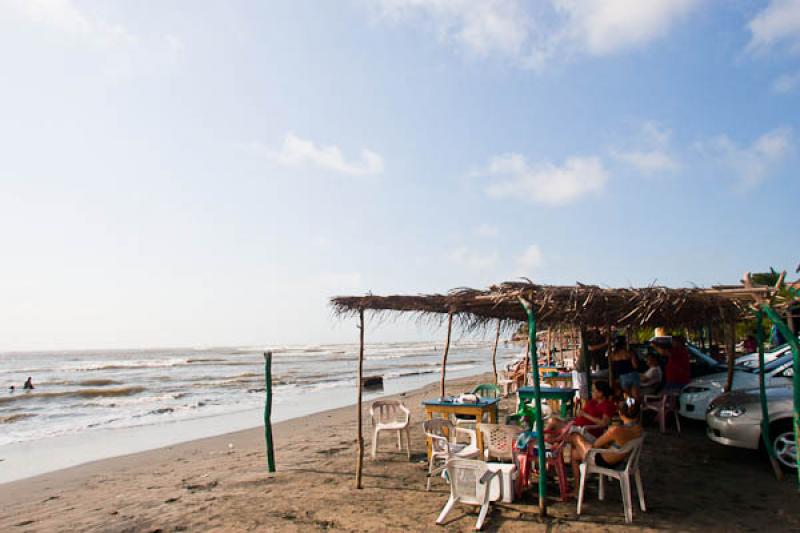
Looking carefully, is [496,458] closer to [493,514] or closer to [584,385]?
[493,514]

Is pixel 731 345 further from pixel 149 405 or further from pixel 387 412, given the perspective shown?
pixel 149 405

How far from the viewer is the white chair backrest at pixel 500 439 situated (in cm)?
566

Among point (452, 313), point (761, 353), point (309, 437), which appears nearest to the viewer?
point (761, 353)

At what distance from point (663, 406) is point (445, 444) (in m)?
5.18

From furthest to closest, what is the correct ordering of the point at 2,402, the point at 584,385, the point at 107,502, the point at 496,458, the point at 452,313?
the point at 2,402
the point at 584,385
the point at 452,313
the point at 107,502
the point at 496,458

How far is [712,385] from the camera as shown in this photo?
340 inches

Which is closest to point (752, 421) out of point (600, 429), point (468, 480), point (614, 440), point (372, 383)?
point (600, 429)

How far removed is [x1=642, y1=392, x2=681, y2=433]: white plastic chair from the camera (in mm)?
9204

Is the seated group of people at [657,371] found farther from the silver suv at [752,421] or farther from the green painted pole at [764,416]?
the green painted pole at [764,416]

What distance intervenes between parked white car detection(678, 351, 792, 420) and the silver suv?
1201mm

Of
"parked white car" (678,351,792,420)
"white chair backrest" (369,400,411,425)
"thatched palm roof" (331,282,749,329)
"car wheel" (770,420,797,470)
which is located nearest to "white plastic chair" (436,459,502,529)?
"thatched palm roof" (331,282,749,329)

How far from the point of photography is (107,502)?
7.26 meters

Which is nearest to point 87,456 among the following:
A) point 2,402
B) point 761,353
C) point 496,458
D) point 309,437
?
point 309,437

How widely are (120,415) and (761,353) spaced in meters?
19.2
